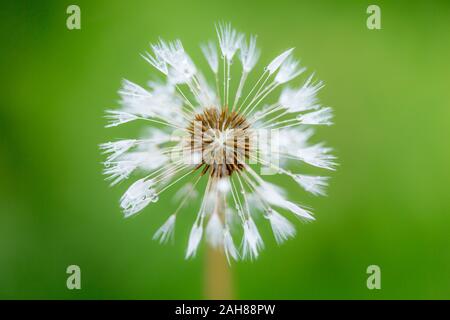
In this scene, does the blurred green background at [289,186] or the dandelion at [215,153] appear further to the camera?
the blurred green background at [289,186]

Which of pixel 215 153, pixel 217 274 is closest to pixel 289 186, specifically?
pixel 217 274

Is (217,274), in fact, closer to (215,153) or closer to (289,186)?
(215,153)

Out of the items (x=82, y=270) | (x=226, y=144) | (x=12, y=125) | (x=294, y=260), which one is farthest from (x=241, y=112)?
(x=12, y=125)

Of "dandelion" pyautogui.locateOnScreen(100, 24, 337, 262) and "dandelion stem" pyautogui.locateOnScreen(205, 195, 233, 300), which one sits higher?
"dandelion" pyautogui.locateOnScreen(100, 24, 337, 262)

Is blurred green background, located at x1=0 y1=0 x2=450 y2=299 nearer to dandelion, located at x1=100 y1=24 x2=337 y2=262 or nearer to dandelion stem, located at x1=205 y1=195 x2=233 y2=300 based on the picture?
dandelion stem, located at x1=205 y1=195 x2=233 y2=300

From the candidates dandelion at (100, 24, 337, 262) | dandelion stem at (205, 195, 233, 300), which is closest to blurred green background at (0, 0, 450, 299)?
dandelion stem at (205, 195, 233, 300)

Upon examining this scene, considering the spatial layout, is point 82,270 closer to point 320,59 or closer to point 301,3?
point 320,59

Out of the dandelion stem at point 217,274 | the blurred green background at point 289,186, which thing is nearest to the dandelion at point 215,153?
the dandelion stem at point 217,274

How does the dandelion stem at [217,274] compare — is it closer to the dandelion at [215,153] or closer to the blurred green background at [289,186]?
the dandelion at [215,153]
